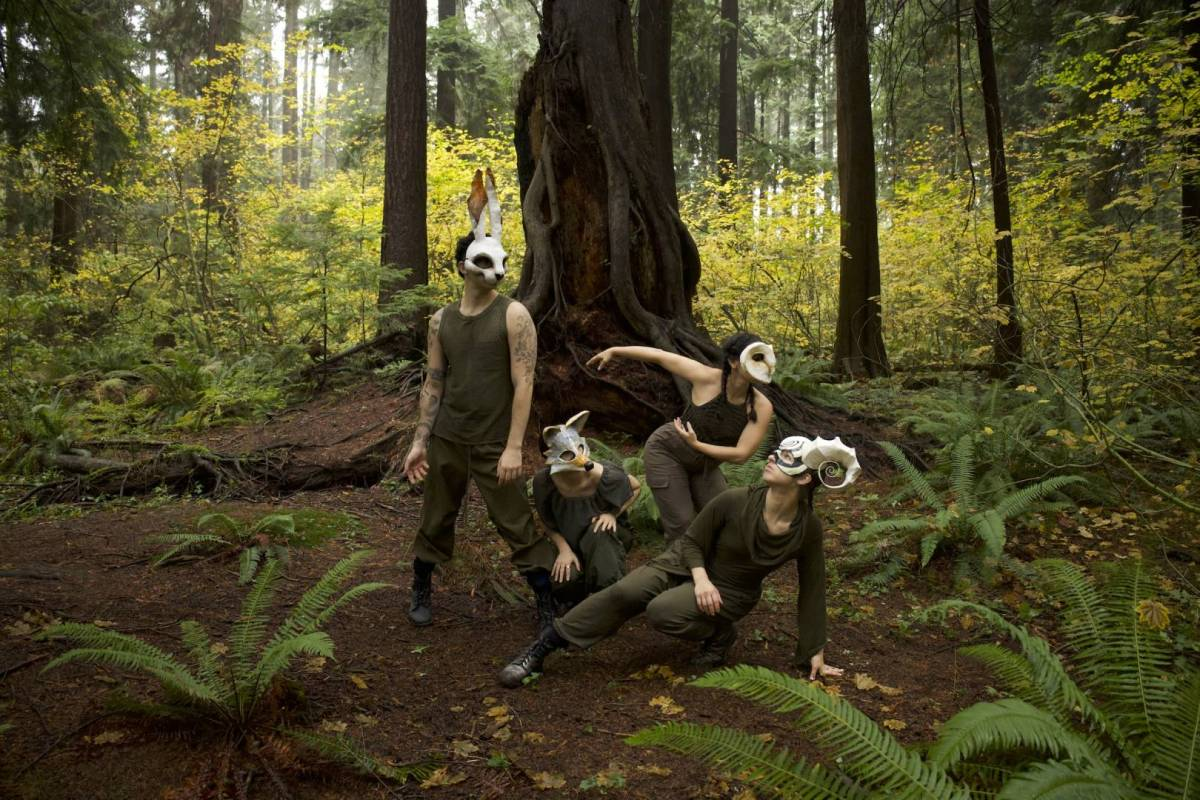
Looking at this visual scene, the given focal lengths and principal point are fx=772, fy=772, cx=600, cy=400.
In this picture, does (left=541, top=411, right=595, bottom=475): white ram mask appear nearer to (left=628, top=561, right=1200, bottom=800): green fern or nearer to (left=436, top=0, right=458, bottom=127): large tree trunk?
(left=628, top=561, right=1200, bottom=800): green fern

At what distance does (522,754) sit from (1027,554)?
443cm

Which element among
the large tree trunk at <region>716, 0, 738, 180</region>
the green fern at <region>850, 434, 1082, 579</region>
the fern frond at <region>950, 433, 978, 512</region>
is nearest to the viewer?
the green fern at <region>850, 434, 1082, 579</region>

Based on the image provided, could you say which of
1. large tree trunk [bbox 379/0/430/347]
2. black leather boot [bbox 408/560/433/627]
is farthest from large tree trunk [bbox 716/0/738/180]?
black leather boot [bbox 408/560/433/627]

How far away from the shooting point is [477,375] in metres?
4.45

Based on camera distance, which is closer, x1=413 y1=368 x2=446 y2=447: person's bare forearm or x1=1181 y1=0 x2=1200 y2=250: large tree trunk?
x1=413 y1=368 x2=446 y2=447: person's bare forearm

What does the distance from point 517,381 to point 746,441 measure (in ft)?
4.59

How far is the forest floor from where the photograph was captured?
3.18m

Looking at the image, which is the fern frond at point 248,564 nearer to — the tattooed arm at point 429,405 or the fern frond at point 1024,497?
the tattooed arm at point 429,405

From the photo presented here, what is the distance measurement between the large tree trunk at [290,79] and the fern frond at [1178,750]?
16.0 metres

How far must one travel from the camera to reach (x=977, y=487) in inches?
258

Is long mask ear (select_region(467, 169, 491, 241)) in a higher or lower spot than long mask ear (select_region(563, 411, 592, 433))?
higher

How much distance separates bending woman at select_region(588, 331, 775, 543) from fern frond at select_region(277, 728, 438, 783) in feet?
7.15

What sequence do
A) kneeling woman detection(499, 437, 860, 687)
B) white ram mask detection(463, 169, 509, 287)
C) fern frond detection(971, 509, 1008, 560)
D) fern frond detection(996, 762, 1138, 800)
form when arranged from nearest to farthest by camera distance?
1. fern frond detection(996, 762, 1138, 800)
2. kneeling woman detection(499, 437, 860, 687)
3. white ram mask detection(463, 169, 509, 287)
4. fern frond detection(971, 509, 1008, 560)

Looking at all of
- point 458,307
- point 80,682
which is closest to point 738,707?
point 458,307
